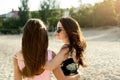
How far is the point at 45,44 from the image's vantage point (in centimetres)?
252

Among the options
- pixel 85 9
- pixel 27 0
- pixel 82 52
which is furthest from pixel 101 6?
pixel 82 52

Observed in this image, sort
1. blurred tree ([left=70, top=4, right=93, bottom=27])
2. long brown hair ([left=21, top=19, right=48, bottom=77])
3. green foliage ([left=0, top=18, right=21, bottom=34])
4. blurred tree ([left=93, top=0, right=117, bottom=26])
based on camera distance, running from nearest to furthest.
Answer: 1. long brown hair ([left=21, top=19, right=48, bottom=77])
2. blurred tree ([left=93, top=0, right=117, bottom=26])
3. blurred tree ([left=70, top=4, right=93, bottom=27])
4. green foliage ([left=0, top=18, right=21, bottom=34])

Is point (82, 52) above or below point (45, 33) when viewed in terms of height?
below

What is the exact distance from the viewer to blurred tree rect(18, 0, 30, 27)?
48406 mm

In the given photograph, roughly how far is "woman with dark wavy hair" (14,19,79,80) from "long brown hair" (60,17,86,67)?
9 cm

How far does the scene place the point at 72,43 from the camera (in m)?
2.68

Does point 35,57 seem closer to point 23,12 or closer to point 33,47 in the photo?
point 33,47

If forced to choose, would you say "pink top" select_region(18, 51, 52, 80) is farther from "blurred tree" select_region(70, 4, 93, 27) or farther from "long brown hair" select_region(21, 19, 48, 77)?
"blurred tree" select_region(70, 4, 93, 27)

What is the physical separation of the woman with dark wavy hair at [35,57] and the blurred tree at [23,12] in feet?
150

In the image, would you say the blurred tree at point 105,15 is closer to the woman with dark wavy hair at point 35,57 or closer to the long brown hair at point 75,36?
the long brown hair at point 75,36

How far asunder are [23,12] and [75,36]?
4784 centimetres

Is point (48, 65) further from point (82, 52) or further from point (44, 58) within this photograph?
point (82, 52)

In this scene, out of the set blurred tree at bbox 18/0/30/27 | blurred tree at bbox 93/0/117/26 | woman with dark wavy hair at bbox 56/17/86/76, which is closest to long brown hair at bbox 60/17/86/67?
woman with dark wavy hair at bbox 56/17/86/76

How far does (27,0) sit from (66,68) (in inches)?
2037
